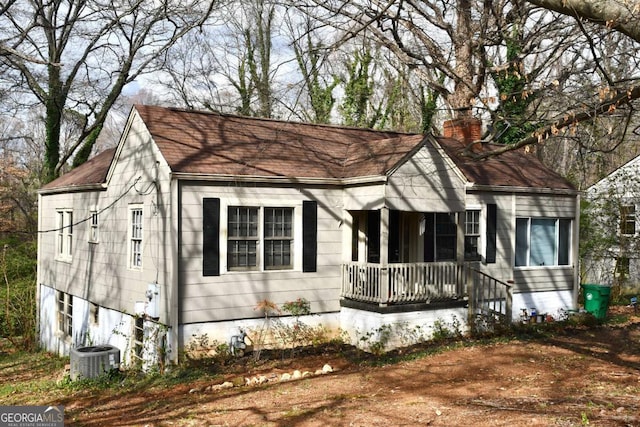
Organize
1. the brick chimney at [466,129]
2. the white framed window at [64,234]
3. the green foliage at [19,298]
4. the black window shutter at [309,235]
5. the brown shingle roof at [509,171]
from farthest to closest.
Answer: the green foliage at [19,298], the brick chimney at [466,129], the white framed window at [64,234], the brown shingle roof at [509,171], the black window shutter at [309,235]

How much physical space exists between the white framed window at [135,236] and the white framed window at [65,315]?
5331 millimetres

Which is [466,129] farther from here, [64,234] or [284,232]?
[64,234]

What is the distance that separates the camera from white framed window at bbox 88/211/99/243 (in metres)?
16.6

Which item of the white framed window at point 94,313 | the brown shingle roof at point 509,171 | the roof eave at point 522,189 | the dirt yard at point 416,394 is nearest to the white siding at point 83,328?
the white framed window at point 94,313

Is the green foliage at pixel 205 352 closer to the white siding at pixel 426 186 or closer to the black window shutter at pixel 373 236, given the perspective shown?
the black window shutter at pixel 373 236

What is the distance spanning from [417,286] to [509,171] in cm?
584

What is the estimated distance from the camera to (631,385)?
9.69 metres

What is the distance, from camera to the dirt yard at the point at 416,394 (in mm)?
8188

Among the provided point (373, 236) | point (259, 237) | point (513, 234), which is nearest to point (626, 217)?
point (513, 234)

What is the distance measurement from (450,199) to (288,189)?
12.7 feet

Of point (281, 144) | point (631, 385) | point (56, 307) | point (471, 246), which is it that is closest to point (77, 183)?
point (56, 307)

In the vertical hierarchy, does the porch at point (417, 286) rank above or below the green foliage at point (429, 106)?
below

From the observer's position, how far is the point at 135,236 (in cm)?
1459

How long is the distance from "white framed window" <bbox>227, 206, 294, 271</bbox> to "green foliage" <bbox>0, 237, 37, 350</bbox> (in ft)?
35.8
